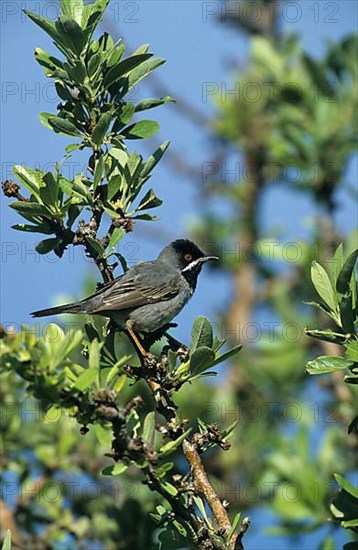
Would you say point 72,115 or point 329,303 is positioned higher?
point 72,115

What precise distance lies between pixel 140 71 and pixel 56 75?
397mm

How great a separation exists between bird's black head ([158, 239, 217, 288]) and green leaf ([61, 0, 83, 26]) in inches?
116

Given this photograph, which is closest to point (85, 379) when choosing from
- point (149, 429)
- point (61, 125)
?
point (149, 429)

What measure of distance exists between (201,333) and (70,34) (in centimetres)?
136

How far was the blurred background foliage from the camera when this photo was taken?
4.84 metres

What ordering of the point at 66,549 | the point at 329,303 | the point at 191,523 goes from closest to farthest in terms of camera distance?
the point at 191,523
the point at 329,303
the point at 66,549

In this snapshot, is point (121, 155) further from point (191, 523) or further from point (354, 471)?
point (354, 471)

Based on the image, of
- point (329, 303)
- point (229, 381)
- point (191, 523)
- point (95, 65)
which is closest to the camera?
point (191, 523)

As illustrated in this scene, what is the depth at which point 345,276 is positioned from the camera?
3.45m

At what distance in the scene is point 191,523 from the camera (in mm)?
3129

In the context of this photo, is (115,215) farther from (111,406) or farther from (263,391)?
(263,391)

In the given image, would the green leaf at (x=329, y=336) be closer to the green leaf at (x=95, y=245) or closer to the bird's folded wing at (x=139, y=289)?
the green leaf at (x=95, y=245)

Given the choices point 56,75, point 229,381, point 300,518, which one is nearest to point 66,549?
point 300,518

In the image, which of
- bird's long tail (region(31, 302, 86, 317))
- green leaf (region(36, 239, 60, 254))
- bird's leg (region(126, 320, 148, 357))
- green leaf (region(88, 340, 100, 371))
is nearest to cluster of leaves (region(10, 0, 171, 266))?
green leaf (region(36, 239, 60, 254))
